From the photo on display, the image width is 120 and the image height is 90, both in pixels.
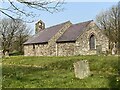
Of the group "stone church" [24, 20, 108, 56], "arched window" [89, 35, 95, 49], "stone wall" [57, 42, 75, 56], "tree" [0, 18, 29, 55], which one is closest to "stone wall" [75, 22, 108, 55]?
"stone church" [24, 20, 108, 56]

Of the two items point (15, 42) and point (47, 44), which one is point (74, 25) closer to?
point (47, 44)

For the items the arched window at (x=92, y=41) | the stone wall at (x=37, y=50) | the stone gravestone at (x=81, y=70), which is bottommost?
the stone gravestone at (x=81, y=70)

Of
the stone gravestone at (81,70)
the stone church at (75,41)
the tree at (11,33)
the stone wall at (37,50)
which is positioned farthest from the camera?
the tree at (11,33)

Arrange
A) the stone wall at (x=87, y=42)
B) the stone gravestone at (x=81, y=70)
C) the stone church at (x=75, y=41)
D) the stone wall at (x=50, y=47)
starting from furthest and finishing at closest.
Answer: the stone wall at (x=50, y=47), the stone church at (x=75, y=41), the stone wall at (x=87, y=42), the stone gravestone at (x=81, y=70)

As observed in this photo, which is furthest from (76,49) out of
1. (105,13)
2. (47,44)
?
(105,13)

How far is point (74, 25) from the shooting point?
2084 inches

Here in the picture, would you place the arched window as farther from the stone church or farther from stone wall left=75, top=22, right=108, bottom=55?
stone wall left=75, top=22, right=108, bottom=55

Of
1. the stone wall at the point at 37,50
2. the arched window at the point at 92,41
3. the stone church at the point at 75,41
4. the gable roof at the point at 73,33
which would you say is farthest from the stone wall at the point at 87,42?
the stone wall at the point at 37,50

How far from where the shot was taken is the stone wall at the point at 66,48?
46009 mm

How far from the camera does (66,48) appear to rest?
47.3 metres

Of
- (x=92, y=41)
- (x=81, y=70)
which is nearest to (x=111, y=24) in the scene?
(x=92, y=41)

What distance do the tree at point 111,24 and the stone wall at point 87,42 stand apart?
1119 cm

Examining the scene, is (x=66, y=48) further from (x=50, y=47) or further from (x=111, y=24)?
(x=111, y=24)

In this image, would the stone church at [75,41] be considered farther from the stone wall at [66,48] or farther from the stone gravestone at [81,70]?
the stone gravestone at [81,70]
